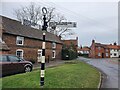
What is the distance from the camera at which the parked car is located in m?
12.9

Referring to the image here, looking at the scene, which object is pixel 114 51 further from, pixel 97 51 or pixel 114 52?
pixel 97 51

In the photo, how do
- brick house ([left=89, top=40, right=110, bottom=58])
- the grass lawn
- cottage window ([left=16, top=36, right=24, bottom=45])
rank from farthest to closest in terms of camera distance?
brick house ([left=89, top=40, right=110, bottom=58])
cottage window ([left=16, top=36, right=24, bottom=45])
the grass lawn

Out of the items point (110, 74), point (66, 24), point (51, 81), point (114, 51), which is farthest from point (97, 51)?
point (51, 81)

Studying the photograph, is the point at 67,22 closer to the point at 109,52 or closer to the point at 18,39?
the point at 18,39

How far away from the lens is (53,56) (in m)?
40.3

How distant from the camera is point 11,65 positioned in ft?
44.3

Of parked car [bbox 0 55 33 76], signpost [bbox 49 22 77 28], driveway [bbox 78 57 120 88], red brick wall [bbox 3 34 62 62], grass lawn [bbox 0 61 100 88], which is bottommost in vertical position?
driveway [bbox 78 57 120 88]

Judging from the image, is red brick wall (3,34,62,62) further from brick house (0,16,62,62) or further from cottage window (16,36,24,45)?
cottage window (16,36,24,45)

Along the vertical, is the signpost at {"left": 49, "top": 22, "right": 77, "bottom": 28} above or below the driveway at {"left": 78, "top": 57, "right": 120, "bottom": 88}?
above

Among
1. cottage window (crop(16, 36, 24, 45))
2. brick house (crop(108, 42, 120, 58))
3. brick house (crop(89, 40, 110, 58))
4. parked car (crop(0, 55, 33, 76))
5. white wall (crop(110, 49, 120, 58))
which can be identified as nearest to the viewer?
parked car (crop(0, 55, 33, 76))

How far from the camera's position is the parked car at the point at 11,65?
12874 millimetres

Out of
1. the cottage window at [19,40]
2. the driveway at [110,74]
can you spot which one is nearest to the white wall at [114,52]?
the driveway at [110,74]

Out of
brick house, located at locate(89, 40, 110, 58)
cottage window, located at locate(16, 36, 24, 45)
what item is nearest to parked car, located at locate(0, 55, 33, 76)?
cottage window, located at locate(16, 36, 24, 45)

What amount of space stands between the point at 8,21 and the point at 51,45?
13.4 meters
